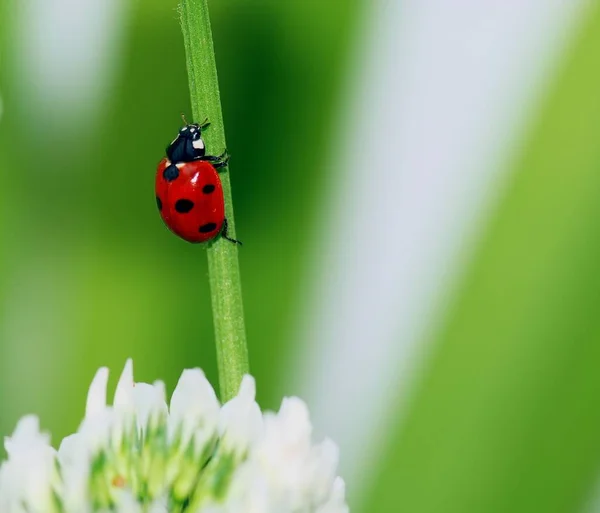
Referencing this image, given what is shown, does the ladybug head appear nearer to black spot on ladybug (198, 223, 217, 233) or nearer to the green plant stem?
black spot on ladybug (198, 223, 217, 233)

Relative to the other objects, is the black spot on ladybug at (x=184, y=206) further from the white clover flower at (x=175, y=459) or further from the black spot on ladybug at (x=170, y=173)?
the white clover flower at (x=175, y=459)

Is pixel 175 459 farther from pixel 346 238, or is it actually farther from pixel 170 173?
pixel 346 238

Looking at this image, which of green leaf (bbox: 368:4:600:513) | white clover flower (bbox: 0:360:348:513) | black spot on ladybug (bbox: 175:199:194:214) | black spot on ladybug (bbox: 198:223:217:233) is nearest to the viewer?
white clover flower (bbox: 0:360:348:513)

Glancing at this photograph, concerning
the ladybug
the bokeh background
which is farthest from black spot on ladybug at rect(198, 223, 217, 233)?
the bokeh background

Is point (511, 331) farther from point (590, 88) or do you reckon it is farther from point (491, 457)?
point (590, 88)

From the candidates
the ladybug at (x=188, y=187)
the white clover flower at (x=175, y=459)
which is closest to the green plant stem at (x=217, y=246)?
the white clover flower at (x=175, y=459)

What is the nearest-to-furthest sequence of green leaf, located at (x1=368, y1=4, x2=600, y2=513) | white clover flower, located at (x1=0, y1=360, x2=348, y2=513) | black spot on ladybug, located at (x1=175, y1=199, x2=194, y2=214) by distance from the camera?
1. white clover flower, located at (x1=0, y1=360, x2=348, y2=513)
2. black spot on ladybug, located at (x1=175, y1=199, x2=194, y2=214)
3. green leaf, located at (x1=368, y1=4, x2=600, y2=513)

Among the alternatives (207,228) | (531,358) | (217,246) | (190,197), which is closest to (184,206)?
(190,197)

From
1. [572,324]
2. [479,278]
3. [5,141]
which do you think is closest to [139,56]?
[5,141]
